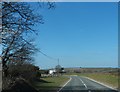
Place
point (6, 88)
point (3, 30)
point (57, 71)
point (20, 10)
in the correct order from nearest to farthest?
1. point (20, 10)
2. point (3, 30)
3. point (6, 88)
4. point (57, 71)

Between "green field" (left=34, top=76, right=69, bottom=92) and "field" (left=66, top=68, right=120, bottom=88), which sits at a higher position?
"field" (left=66, top=68, right=120, bottom=88)

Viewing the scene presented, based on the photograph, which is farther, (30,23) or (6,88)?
(6,88)

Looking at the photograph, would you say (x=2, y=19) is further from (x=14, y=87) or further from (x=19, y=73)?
(x=19, y=73)

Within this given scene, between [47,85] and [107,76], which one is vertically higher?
[107,76]

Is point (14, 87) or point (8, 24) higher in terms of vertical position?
point (8, 24)

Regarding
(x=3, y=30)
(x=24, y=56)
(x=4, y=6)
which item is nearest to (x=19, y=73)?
(x=24, y=56)

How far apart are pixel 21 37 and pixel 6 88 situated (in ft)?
34.1

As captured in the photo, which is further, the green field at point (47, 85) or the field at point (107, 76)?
the field at point (107, 76)

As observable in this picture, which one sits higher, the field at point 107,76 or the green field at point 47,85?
the field at point 107,76

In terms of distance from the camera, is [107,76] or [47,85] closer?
[47,85]

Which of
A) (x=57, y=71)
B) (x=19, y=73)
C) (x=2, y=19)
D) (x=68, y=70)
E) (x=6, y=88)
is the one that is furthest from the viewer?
(x=68, y=70)

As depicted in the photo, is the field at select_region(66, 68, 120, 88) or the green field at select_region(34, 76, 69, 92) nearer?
the green field at select_region(34, 76, 69, 92)

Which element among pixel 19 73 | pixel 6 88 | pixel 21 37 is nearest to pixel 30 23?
pixel 21 37

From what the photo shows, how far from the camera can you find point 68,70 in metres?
185
